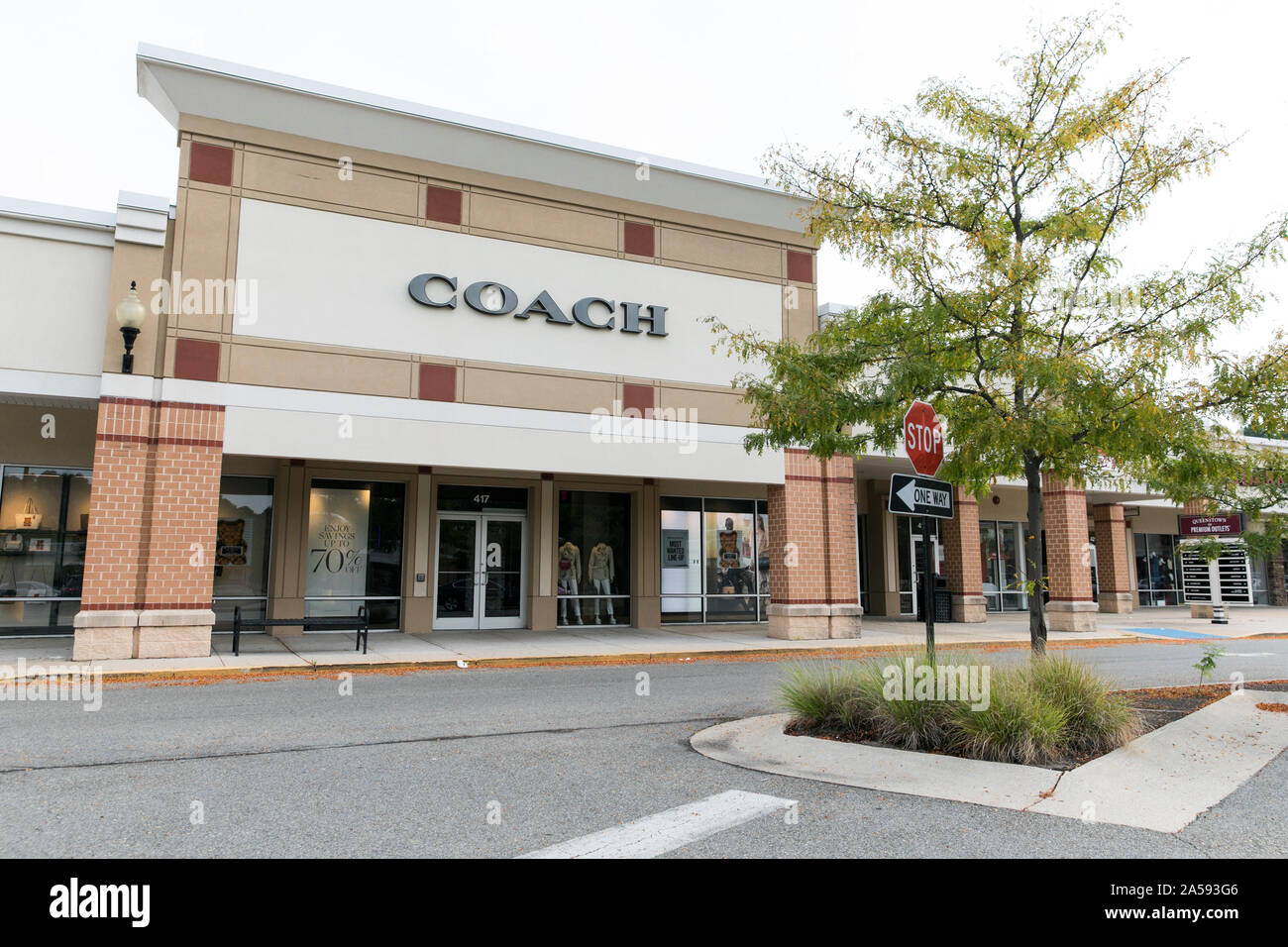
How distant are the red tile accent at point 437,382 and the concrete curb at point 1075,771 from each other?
8.92m

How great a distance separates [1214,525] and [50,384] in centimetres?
2571

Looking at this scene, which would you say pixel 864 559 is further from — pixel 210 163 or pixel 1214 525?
pixel 210 163

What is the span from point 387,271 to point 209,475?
174 inches

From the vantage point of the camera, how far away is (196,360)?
13.3m

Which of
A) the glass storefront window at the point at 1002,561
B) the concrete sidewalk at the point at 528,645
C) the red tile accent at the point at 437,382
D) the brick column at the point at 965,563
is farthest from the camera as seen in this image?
the glass storefront window at the point at 1002,561

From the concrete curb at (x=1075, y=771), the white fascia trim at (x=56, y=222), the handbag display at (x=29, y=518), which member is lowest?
the concrete curb at (x=1075, y=771)

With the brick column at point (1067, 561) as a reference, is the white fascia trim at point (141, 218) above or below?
above

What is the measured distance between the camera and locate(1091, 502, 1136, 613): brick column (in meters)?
27.0

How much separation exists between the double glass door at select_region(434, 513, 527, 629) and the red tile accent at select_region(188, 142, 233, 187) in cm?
720

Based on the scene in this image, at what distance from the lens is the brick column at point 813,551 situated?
1730 cm

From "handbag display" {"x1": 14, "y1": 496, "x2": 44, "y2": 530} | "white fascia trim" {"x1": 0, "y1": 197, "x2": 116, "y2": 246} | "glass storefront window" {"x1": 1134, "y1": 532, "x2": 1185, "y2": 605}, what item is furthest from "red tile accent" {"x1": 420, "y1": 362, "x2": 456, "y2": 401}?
"glass storefront window" {"x1": 1134, "y1": 532, "x2": 1185, "y2": 605}

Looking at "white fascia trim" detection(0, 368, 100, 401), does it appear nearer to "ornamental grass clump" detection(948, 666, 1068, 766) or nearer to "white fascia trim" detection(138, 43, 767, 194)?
"white fascia trim" detection(138, 43, 767, 194)

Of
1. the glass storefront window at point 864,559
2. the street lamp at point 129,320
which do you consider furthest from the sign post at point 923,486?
the glass storefront window at point 864,559

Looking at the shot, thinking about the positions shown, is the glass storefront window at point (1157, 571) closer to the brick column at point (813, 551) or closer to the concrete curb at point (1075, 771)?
the brick column at point (813, 551)
